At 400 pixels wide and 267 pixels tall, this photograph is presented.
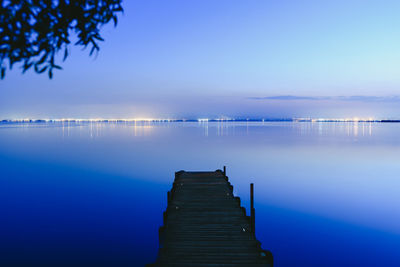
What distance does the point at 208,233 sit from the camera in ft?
36.1

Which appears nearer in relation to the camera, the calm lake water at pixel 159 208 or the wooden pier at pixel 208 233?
the wooden pier at pixel 208 233

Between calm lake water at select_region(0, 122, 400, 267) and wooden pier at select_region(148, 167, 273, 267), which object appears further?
calm lake water at select_region(0, 122, 400, 267)

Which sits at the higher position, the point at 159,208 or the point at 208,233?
the point at 208,233

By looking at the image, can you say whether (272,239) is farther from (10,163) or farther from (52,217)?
(10,163)

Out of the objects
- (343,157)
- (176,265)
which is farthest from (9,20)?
(343,157)

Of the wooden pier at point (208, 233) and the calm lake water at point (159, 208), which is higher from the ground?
the wooden pier at point (208, 233)

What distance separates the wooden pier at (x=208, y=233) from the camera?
29.0ft

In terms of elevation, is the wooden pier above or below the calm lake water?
above

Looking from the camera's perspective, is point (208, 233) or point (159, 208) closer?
point (208, 233)

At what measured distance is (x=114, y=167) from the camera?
3738 cm

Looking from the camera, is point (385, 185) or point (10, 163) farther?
point (10, 163)

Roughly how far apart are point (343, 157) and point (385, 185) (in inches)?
624

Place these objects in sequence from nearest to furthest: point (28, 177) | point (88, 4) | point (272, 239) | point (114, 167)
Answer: point (88, 4)
point (272, 239)
point (28, 177)
point (114, 167)

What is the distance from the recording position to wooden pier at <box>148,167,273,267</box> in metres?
8.85
